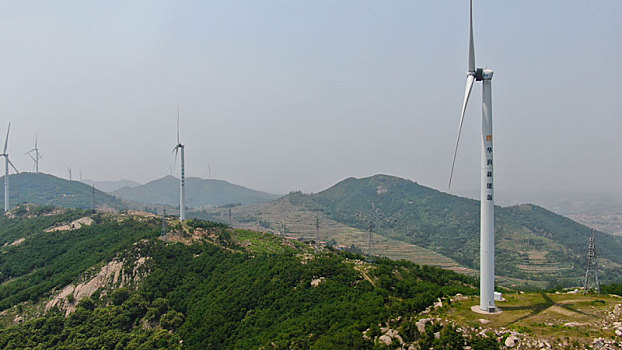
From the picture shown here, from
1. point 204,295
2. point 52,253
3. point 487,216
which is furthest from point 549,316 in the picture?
point 52,253

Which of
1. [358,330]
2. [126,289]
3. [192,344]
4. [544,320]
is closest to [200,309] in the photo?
[192,344]

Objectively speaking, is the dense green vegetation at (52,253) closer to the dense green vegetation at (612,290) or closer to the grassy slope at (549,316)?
the grassy slope at (549,316)

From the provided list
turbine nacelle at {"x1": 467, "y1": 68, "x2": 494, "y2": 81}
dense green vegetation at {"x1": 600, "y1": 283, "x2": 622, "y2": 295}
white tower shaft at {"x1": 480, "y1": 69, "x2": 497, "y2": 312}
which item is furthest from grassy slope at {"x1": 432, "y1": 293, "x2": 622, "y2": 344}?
turbine nacelle at {"x1": 467, "y1": 68, "x2": 494, "y2": 81}

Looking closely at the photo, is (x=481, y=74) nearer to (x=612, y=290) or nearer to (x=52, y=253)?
(x=612, y=290)

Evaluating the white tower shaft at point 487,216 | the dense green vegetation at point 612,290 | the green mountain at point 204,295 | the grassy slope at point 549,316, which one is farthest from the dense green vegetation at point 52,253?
the dense green vegetation at point 612,290

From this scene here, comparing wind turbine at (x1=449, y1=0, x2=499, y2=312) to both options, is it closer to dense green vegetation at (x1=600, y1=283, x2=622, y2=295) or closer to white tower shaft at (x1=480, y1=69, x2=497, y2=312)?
white tower shaft at (x1=480, y1=69, x2=497, y2=312)

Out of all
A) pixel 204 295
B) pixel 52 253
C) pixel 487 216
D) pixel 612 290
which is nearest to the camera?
pixel 487 216
